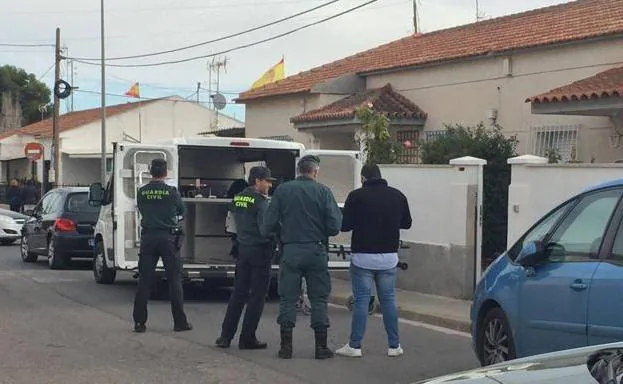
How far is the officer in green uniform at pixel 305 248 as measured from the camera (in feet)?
26.8

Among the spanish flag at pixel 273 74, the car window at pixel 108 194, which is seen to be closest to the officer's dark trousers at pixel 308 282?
the car window at pixel 108 194

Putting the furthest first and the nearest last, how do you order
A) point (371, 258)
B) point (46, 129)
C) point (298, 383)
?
point (46, 129) < point (371, 258) < point (298, 383)

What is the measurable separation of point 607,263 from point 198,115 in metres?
43.1

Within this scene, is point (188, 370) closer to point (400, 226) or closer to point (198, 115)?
point (400, 226)

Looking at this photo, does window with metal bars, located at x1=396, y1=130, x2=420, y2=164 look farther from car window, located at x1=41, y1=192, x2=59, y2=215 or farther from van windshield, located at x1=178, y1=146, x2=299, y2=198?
car window, located at x1=41, y1=192, x2=59, y2=215

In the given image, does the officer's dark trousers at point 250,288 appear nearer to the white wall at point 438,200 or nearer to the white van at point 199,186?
the white van at point 199,186

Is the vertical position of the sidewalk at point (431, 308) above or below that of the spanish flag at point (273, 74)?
below

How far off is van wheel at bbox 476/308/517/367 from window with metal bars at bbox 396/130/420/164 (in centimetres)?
900

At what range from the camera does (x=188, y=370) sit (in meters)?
7.75

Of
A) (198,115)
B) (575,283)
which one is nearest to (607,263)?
(575,283)

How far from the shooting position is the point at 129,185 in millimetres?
12164

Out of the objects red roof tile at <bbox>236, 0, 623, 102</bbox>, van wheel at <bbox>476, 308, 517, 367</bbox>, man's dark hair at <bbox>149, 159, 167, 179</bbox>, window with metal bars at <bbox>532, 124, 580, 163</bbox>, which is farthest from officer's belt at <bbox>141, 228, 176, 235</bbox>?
red roof tile at <bbox>236, 0, 623, 102</bbox>

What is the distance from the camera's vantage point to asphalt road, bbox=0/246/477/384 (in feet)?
24.8

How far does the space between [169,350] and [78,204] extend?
858 cm
